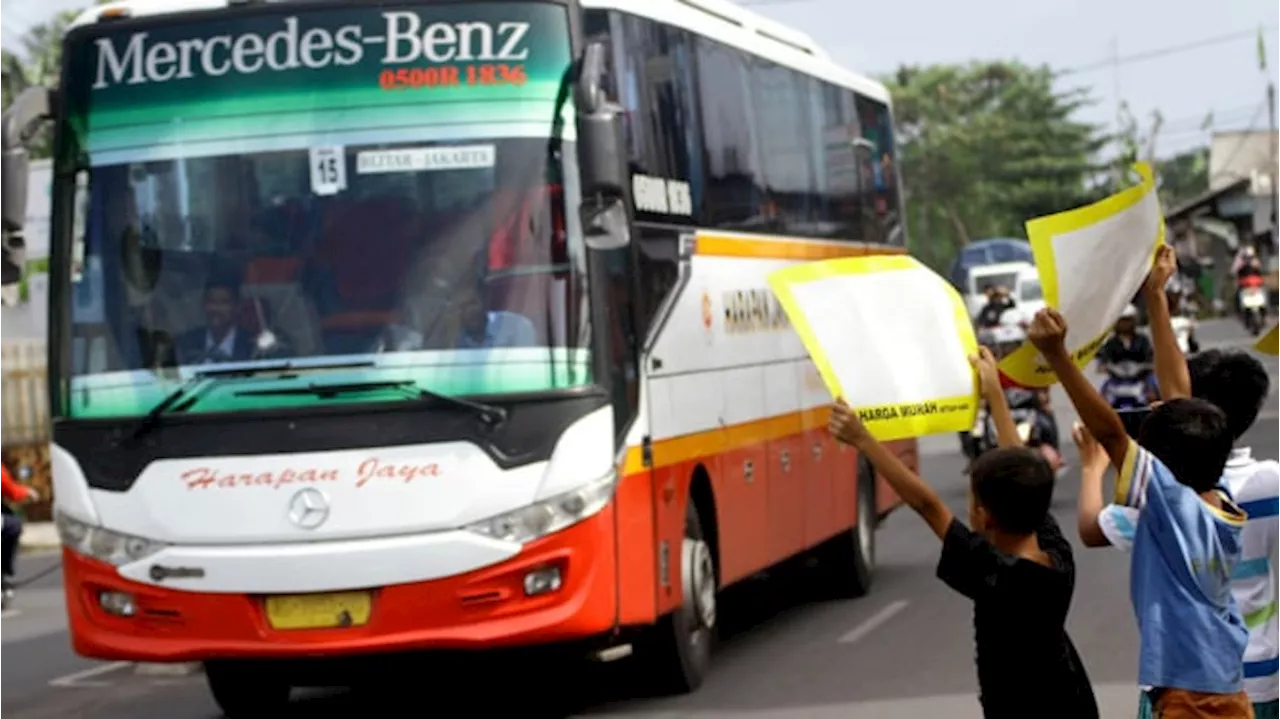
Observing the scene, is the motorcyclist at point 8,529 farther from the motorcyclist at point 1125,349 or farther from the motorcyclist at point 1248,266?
the motorcyclist at point 1248,266

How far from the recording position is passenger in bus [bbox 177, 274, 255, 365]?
9812 mm

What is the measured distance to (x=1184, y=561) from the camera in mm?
5238

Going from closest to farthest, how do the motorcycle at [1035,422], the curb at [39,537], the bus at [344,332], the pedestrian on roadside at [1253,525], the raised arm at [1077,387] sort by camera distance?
1. the raised arm at [1077,387]
2. the pedestrian on roadside at [1253,525]
3. the bus at [344,332]
4. the motorcycle at [1035,422]
5. the curb at [39,537]

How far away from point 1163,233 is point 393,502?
15.9 feet

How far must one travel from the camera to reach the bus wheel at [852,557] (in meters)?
14.9

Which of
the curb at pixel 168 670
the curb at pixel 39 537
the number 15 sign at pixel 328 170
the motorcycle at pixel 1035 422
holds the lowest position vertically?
the curb at pixel 39 537

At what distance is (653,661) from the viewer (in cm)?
1092

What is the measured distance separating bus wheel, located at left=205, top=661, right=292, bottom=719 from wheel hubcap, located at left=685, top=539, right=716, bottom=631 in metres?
1.90

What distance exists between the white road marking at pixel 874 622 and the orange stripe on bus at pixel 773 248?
6.54 ft

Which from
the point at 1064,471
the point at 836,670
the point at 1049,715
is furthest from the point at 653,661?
the point at 1064,471

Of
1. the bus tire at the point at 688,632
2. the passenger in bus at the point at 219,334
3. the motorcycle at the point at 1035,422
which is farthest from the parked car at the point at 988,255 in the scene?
the passenger in bus at the point at 219,334

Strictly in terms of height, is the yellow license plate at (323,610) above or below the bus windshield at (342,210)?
below

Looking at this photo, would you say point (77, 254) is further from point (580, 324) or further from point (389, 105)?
point (580, 324)

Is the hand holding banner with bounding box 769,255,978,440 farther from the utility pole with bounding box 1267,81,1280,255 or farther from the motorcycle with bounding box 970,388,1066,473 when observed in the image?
the utility pole with bounding box 1267,81,1280,255
